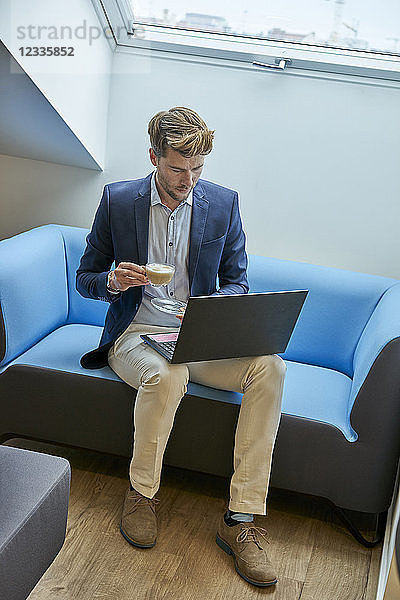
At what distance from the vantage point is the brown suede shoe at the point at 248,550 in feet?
6.26

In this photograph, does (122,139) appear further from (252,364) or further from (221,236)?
(252,364)

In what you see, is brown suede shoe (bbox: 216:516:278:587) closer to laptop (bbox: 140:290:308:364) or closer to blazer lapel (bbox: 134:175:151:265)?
laptop (bbox: 140:290:308:364)

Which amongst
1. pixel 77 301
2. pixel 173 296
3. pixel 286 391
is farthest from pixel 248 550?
pixel 77 301

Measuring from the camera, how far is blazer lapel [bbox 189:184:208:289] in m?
2.20

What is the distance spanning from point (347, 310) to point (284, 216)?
19.8 inches

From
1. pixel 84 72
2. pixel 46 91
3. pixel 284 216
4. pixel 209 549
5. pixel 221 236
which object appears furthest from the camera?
pixel 284 216

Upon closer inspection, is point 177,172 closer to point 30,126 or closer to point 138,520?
point 30,126

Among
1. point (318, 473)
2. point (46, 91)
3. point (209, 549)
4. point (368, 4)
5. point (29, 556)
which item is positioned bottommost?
point (209, 549)

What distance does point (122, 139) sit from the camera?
9.48 ft

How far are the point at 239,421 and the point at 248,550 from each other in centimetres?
34

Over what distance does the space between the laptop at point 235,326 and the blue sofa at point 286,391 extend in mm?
200

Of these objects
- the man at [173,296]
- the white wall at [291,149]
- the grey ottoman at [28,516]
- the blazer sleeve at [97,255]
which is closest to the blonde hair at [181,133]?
the man at [173,296]

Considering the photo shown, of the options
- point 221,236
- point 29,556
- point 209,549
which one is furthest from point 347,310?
point 29,556

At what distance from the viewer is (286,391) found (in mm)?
2238
